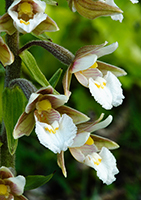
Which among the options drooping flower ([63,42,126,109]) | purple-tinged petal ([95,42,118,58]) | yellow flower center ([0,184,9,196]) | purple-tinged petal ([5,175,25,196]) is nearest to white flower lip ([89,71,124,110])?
drooping flower ([63,42,126,109])

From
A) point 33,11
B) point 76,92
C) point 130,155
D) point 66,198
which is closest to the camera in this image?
point 33,11

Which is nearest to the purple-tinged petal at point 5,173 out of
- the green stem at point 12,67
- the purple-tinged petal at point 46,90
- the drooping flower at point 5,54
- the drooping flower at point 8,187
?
the drooping flower at point 8,187

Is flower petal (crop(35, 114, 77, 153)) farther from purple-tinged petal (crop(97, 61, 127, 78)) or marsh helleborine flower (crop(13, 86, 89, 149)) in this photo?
purple-tinged petal (crop(97, 61, 127, 78))

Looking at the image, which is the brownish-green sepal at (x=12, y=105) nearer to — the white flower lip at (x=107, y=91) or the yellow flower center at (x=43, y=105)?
the yellow flower center at (x=43, y=105)

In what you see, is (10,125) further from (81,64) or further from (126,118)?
(126,118)

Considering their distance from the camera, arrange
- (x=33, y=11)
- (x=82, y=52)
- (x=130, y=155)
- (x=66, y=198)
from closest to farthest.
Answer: (x=33, y=11)
(x=82, y=52)
(x=66, y=198)
(x=130, y=155)

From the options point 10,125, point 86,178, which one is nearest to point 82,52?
point 10,125

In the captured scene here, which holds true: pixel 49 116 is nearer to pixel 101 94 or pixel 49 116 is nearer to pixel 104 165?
pixel 101 94
